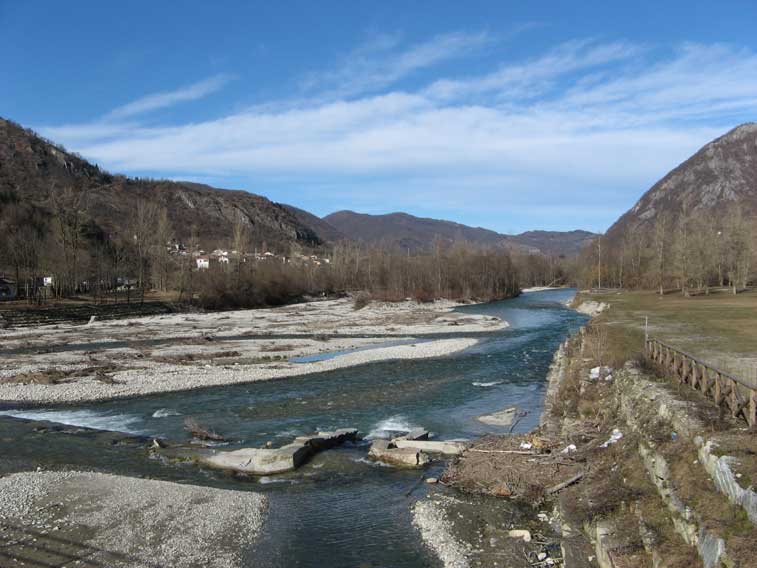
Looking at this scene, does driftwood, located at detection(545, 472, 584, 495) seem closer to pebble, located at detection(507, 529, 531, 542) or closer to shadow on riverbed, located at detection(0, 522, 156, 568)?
pebble, located at detection(507, 529, 531, 542)

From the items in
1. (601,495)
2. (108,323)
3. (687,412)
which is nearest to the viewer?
(601,495)

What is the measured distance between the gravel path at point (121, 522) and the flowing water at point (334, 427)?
0.83m

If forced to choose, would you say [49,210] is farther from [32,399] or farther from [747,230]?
[747,230]

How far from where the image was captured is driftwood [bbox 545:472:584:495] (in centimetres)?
1564

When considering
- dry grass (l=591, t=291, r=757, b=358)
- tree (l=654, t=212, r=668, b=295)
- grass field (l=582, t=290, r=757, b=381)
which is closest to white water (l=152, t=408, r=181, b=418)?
grass field (l=582, t=290, r=757, b=381)

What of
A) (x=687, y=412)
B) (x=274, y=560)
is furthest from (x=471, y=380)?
(x=274, y=560)

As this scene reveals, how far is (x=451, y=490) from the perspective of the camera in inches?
649

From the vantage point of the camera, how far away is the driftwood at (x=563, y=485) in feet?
51.3

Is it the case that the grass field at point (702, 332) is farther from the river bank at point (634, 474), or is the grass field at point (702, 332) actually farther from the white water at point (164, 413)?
the white water at point (164, 413)

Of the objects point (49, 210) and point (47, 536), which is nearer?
point (47, 536)

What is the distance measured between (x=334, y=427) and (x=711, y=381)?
13.7 m

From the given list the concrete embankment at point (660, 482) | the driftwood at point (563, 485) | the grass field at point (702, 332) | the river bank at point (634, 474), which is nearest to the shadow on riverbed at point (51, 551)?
the river bank at point (634, 474)

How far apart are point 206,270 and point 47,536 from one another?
8686 cm

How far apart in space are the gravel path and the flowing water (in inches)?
32.8
